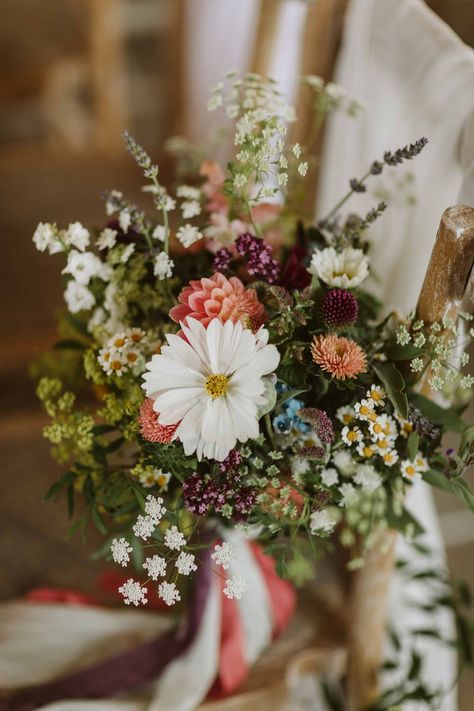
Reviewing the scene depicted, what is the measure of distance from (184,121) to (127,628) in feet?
6.30

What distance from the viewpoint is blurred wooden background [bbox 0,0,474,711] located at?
44.3 inches

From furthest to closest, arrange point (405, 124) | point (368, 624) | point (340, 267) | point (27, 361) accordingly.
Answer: point (27, 361) → point (368, 624) → point (405, 124) → point (340, 267)

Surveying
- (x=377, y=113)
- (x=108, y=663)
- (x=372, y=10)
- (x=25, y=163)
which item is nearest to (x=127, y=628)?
(x=108, y=663)

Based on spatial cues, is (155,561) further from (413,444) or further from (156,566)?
(413,444)

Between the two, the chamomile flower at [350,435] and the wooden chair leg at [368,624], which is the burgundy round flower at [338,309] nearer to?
the chamomile flower at [350,435]

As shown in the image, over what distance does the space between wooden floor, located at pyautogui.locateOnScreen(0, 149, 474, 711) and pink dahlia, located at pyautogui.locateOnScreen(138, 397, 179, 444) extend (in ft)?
2.03

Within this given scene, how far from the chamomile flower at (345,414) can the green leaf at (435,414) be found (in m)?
0.10

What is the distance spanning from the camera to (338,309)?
1.93 feet

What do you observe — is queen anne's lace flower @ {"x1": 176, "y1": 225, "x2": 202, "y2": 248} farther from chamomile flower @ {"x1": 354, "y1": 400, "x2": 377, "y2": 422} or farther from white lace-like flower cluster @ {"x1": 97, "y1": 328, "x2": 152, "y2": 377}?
chamomile flower @ {"x1": 354, "y1": 400, "x2": 377, "y2": 422}

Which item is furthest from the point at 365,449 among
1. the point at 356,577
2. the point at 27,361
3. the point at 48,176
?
the point at 48,176

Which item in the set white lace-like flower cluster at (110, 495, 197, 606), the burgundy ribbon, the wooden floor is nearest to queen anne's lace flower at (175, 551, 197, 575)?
white lace-like flower cluster at (110, 495, 197, 606)

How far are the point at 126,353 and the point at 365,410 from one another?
8.9 inches

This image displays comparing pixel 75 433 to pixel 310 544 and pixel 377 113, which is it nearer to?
pixel 310 544

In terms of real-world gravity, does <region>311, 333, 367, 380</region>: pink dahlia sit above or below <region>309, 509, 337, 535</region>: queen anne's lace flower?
above
